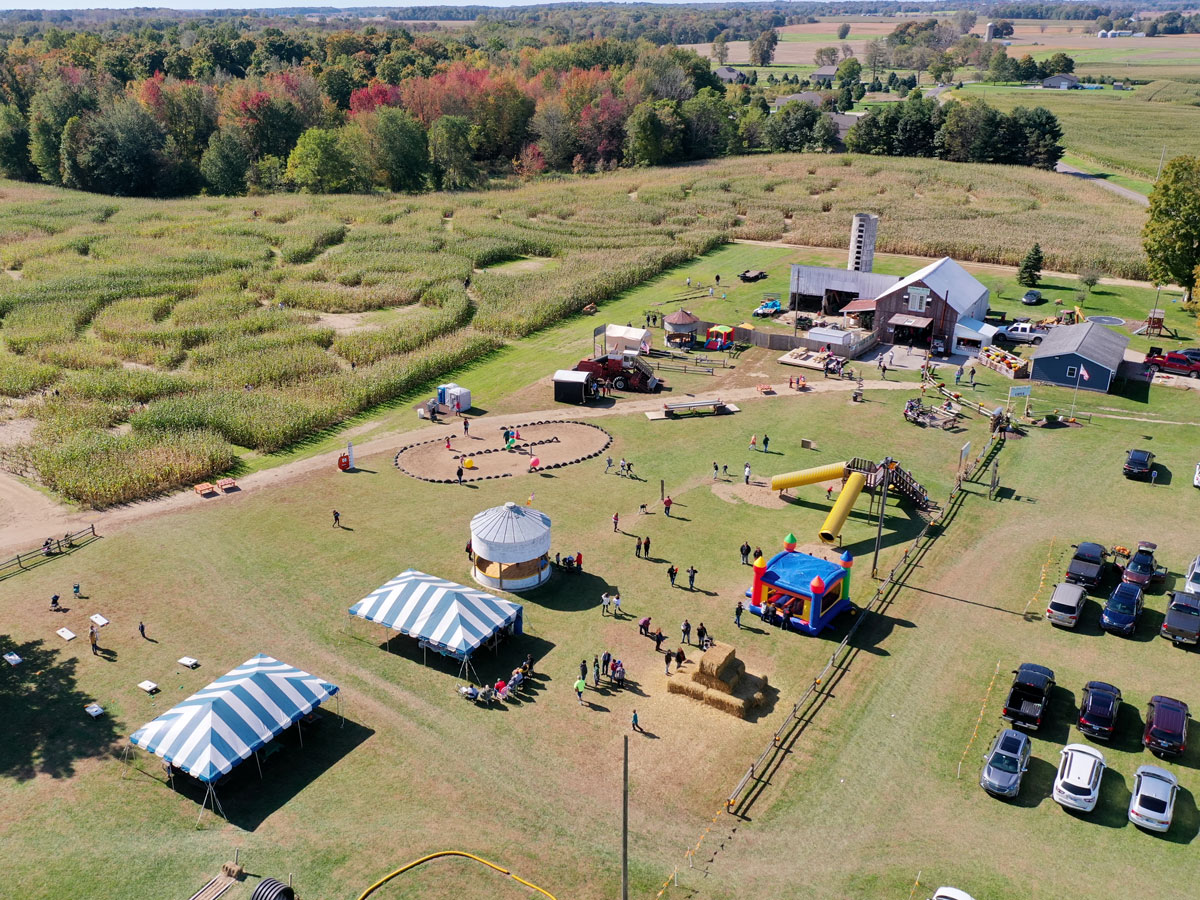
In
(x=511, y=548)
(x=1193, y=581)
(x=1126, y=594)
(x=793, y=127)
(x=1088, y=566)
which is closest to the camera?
(x=1126, y=594)

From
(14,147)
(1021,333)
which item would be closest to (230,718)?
(1021,333)

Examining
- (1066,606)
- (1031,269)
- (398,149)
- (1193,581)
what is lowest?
(1066,606)

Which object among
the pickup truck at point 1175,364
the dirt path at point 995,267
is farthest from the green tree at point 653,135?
the pickup truck at point 1175,364

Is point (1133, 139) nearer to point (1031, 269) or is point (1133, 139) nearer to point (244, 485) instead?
point (1031, 269)

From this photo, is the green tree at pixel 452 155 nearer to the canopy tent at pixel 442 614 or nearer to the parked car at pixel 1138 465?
the parked car at pixel 1138 465

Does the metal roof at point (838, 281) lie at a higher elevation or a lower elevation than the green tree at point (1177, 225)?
lower

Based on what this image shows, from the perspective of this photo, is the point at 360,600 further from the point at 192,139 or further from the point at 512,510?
the point at 192,139

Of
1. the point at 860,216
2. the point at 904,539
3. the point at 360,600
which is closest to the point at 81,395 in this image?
the point at 360,600

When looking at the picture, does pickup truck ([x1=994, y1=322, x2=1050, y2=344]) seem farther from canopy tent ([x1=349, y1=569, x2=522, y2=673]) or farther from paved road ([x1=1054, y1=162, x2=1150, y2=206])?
paved road ([x1=1054, y1=162, x2=1150, y2=206])
